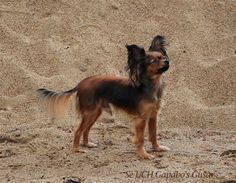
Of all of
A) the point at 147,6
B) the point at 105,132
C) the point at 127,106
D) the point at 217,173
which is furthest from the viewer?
the point at 147,6

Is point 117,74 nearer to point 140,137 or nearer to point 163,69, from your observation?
point 140,137

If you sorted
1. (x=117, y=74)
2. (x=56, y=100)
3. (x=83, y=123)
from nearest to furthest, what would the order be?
(x=83, y=123)
(x=56, y=100)
(x=117, y=74)

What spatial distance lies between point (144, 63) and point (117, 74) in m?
2.46

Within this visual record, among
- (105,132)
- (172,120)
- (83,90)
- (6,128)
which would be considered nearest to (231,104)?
(172,120)

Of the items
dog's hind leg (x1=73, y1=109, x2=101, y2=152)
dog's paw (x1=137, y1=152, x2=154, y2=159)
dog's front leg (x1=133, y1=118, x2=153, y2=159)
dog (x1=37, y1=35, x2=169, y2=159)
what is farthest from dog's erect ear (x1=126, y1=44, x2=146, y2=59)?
dog's paw (x1=137, y1=152, x2=154, y2=159)

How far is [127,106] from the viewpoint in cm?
641

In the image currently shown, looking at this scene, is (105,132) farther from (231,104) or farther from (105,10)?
(105,10)

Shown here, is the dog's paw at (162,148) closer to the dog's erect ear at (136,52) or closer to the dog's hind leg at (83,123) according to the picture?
the dog's hind leg at (83,123)

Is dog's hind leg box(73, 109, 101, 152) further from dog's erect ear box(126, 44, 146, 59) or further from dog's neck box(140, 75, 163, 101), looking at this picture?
dog's erect ear box(126, 44, 146, 59)

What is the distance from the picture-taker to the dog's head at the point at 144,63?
20.1 ft

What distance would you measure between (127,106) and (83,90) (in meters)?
0.52

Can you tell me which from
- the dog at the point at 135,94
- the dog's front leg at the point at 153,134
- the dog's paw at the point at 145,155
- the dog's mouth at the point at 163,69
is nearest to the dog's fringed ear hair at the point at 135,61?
the dog at the point at 135,94

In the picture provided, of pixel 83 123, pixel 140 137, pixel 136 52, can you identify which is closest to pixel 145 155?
pixel 140 137

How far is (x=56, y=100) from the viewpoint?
680 cm
